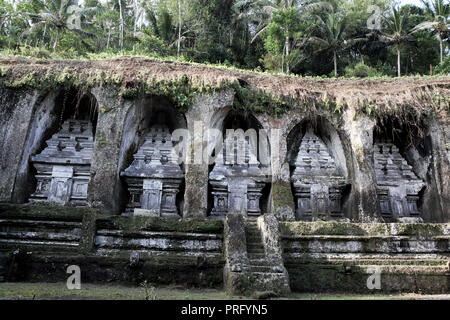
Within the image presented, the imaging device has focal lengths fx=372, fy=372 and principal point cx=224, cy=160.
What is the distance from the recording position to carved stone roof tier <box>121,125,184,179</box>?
11812 mm

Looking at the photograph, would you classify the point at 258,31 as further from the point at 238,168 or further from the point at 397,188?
the point at 397,188

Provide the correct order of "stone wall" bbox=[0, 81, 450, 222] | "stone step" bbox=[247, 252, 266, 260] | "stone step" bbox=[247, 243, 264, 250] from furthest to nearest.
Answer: "stone wall" bbox=[0, 81, 450, 222] < "stone step" bbox=[247, 243, 264, 250] < "stone step" bbox=[247, 252, 266, 260]

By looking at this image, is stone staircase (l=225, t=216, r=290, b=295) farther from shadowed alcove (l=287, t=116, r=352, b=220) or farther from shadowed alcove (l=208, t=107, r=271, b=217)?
shadowed alcove (l=287, t=116, r=352, b=220)

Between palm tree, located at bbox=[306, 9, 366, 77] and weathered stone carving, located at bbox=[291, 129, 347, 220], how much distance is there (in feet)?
42.5

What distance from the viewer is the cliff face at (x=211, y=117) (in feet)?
35.6

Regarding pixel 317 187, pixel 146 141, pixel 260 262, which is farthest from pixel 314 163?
pixel 260 262

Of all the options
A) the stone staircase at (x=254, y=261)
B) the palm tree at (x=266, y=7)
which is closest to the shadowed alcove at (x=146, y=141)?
the stone staircase at (x=254, y=261)

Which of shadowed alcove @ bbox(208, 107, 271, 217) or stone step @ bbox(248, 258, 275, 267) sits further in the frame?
shadowed alcove @ bbox(208, 107, 271, 217)

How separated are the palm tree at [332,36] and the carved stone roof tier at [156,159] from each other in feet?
48.3

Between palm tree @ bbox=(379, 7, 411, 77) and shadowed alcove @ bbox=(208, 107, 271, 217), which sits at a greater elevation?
palm tree @ bbox=(379, 7, 411, 77)

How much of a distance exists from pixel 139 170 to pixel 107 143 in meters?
1.42

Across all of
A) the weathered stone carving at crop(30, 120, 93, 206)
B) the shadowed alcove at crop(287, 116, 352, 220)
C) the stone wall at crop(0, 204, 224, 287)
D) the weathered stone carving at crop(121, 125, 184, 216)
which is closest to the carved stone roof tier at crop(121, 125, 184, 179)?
the weathered stone carving at crop(121, 125, 184, 216)

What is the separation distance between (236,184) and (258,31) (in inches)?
607

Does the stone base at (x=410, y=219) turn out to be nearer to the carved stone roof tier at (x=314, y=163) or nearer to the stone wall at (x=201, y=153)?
the stone wall at (x=201, y=153)
